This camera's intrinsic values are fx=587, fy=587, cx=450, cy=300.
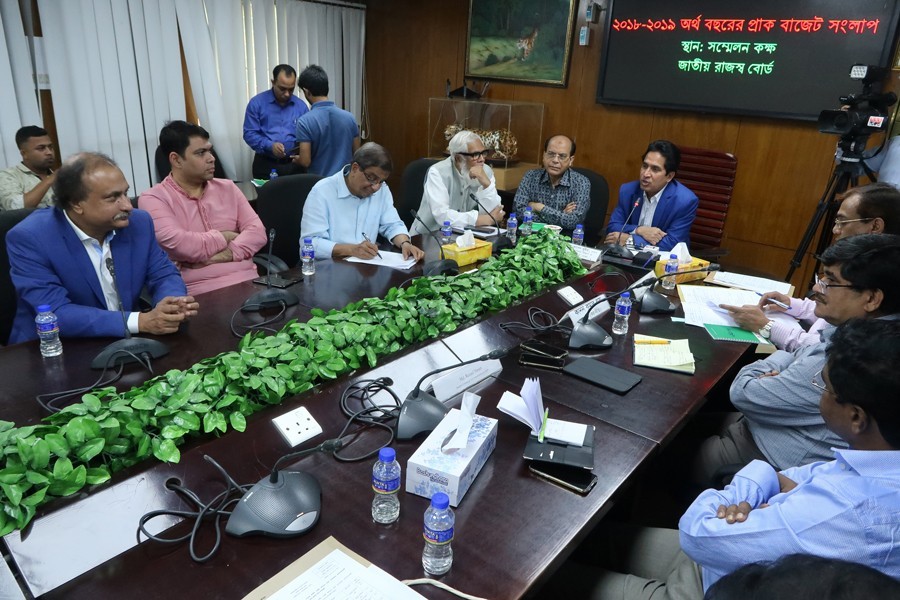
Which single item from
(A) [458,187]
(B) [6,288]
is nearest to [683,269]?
(A) [458,187]

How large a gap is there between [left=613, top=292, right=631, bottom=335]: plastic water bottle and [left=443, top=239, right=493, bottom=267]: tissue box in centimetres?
72

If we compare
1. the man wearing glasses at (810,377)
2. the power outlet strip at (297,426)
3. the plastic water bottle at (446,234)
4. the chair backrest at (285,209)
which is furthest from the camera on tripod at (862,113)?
the power outlet strip at (297,426)

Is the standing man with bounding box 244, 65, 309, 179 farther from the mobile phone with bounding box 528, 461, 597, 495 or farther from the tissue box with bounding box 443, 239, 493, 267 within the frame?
the mobile phone with bounding box 528, 461, 597, 495

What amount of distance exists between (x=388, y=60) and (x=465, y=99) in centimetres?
113

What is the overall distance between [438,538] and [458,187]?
270 cm

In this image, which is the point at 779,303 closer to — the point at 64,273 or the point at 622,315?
the point at 622,315

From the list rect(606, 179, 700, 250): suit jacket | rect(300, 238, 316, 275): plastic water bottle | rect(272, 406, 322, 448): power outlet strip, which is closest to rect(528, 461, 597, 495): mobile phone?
rect(272, 406, 322, 448): power outlet strip

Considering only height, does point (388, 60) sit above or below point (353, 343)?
above

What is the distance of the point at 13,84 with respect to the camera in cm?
344

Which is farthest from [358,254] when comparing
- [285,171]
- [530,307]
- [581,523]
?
[285,171]

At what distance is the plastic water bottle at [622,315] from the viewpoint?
77.4 inches

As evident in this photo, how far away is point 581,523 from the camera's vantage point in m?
1.07

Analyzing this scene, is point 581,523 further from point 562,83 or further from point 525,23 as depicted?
point 525,23

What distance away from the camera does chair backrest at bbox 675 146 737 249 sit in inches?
154
